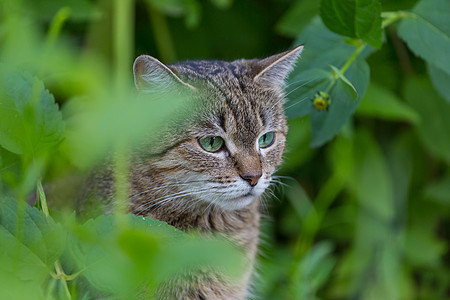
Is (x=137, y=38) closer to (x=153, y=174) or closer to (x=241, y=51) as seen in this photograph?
(x=241, y=51)

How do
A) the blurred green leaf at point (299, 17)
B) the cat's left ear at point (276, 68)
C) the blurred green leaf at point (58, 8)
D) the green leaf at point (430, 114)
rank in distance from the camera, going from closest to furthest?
the cat's left ear at point (276, 68) → the blurred green leaf at point (58, 8) → the blurred green leaf at point (299, 17) → the green leaf at point (430, 114)

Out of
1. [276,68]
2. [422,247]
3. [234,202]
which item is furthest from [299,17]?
[422,247]

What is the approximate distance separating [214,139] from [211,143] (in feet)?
0.05

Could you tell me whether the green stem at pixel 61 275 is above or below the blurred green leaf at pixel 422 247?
above

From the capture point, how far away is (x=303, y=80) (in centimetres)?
172

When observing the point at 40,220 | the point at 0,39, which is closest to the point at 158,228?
the point at 40,220

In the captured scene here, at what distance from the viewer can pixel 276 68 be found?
6.15ft

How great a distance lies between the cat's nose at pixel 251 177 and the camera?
1.66 m

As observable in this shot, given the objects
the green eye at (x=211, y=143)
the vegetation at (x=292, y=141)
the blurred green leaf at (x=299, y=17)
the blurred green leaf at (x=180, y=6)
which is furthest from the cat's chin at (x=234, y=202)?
the blurred green leaf at (x=180, y=6)

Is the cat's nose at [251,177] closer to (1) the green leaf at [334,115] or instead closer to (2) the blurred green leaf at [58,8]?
(1) the green leaf at [334,115]

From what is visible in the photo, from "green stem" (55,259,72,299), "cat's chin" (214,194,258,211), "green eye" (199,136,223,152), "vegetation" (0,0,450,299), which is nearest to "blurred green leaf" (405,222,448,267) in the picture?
"vegetation" (0,0,450,299)

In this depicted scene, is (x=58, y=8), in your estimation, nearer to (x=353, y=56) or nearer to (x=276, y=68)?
(x=276, y=68)

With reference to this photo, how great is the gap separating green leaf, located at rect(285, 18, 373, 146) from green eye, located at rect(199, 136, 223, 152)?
0.29 m

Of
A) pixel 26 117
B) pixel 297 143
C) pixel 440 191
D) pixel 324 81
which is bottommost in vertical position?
pixel 440 191
